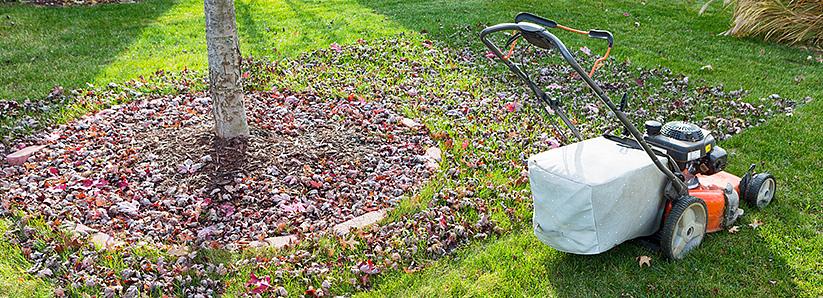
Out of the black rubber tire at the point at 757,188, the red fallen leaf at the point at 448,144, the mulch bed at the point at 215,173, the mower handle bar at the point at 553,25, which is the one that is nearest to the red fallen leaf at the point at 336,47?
the mulch bed at the point at 215,173

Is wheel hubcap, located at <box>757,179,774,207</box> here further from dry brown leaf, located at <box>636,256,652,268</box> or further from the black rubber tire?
dry brown leaf, located at <box>636,256,652,268</box>

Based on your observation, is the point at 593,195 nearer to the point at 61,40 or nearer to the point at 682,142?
the point at 682,142

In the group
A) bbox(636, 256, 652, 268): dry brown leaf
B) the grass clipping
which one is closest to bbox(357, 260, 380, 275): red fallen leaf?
bbox(636, 256, 652, 268): dry brown leaf

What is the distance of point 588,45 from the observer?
8.22 m

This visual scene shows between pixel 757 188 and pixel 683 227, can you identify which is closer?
pixel 683 227

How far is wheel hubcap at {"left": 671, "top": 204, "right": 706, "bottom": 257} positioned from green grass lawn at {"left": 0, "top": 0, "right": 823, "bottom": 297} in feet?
0.26

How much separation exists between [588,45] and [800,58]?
95.6 inches

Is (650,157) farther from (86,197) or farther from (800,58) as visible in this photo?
(800,58)

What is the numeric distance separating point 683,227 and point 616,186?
0.69 meters

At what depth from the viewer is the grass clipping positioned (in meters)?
8.06

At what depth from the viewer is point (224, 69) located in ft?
15.1

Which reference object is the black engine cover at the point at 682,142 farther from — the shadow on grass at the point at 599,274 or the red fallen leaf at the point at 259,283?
the red fallen leaf at the point at 259,283

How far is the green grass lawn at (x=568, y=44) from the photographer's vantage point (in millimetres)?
3549

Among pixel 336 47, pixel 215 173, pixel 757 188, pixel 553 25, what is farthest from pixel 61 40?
pixel 757 188
